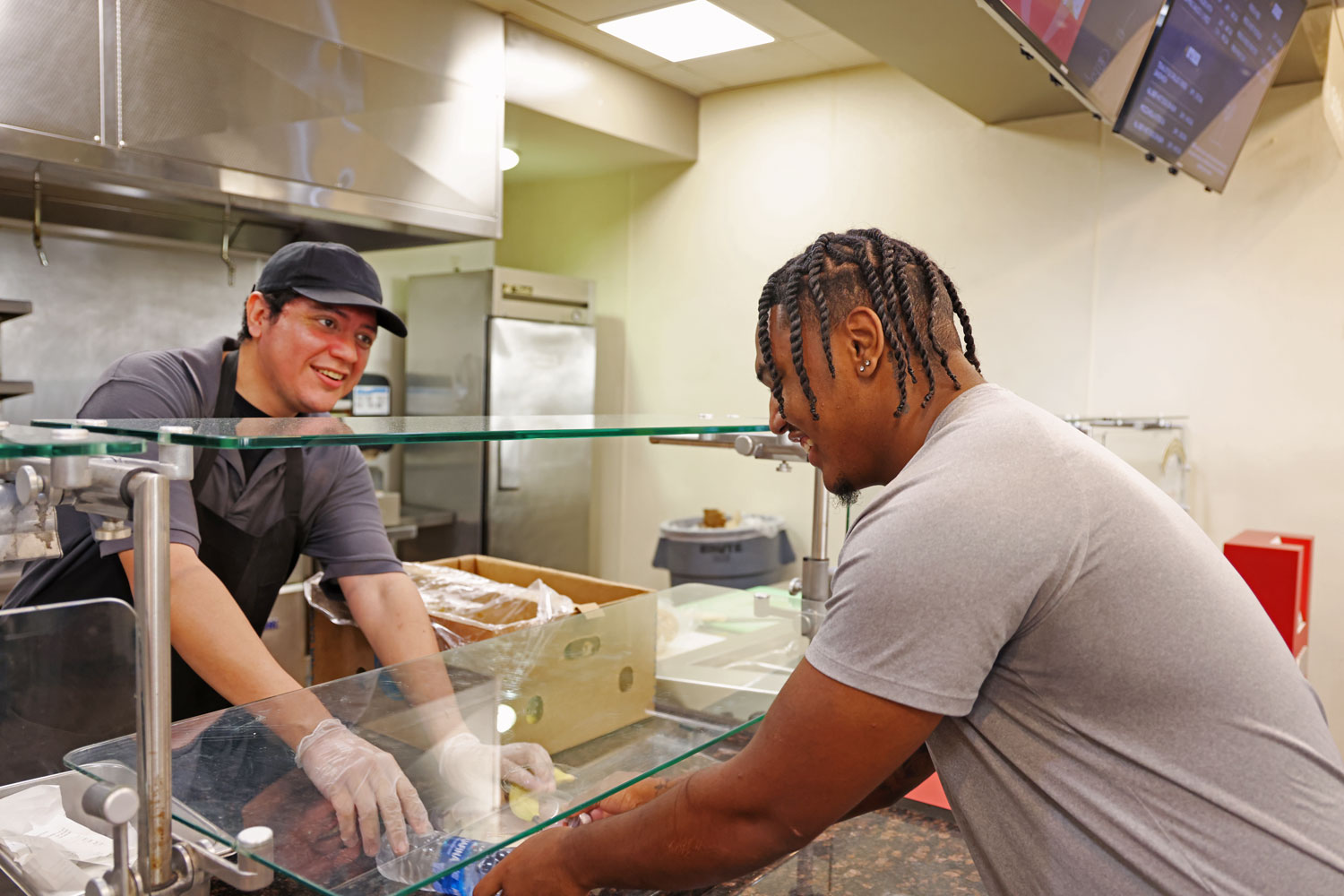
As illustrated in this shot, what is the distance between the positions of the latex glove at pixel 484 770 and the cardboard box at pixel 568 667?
42 millimetres

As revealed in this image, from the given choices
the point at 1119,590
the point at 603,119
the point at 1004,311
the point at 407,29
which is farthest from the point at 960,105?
the point at 1119,590

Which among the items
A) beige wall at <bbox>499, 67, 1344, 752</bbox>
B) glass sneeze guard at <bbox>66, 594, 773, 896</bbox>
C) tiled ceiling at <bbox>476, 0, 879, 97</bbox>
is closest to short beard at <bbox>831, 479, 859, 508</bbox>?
glass sneeze guard at <bbox>66, 594, 773, 896</bbox>

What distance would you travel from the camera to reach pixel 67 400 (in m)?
3.23

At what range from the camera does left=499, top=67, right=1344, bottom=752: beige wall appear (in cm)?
314

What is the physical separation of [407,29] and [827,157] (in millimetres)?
1834

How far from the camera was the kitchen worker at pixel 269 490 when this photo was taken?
1.45m

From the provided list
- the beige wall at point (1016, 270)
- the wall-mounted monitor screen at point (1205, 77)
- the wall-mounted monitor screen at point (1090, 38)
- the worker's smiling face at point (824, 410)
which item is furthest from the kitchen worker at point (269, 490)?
the beige wall at point (1016, 270)

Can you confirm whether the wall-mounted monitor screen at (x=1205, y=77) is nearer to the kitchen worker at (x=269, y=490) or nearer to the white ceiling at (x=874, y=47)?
the white ceiling at (x=874, y=47)

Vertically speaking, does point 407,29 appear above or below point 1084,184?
above

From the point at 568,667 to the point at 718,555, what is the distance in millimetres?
2694

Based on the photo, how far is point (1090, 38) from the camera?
75.6 inches

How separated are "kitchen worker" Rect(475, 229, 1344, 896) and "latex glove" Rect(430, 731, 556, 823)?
0.39ft

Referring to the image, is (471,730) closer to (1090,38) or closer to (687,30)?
(1090,38)

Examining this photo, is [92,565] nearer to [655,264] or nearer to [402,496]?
[402,496]
